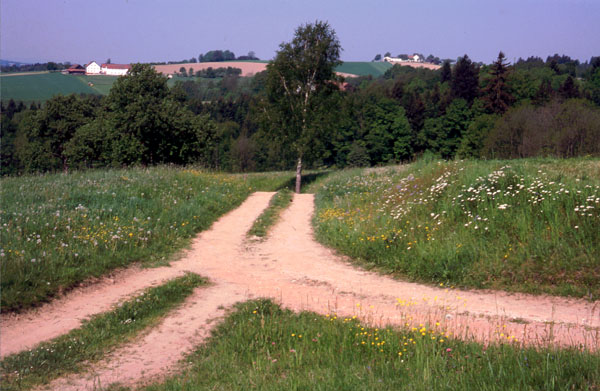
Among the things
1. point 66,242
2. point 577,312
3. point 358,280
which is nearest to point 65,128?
point 66,242

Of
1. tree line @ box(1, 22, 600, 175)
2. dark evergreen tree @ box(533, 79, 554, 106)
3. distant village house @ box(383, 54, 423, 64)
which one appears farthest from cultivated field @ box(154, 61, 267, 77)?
distant village house @ box(383, 54, 423, 64)

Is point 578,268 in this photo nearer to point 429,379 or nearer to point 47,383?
point 429,379

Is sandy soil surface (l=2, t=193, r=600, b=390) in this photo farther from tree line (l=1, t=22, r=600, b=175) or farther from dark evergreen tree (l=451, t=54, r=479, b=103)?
dark evergreen tree (l=451, t=54, r=479, b=103)

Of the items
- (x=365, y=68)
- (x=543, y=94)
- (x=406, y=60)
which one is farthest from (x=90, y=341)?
(x=406, y=60)

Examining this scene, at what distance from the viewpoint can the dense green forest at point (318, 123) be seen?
2673 cm

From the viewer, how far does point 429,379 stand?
148 inches

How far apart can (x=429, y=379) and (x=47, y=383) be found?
357 cm

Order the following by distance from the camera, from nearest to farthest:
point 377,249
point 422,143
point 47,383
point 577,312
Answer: point 47,383
point 577,312
point 377,249
point 422,143

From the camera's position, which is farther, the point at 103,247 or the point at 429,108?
the point at 429,108

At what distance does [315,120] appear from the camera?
2345 cm

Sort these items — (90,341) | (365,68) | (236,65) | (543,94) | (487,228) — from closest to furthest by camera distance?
(90,341) → (487,228) → (543,94) → (236,65) → (365,68)

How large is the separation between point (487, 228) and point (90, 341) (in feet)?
22.8

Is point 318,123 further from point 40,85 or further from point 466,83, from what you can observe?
point 40,85

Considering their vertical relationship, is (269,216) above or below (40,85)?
below
